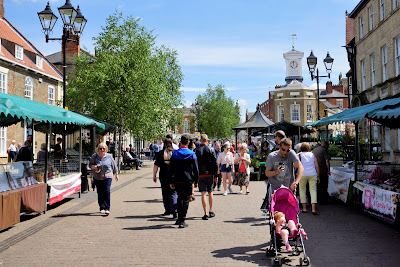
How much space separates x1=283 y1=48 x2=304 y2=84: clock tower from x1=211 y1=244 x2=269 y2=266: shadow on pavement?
217 ft

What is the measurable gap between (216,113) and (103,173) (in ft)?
225

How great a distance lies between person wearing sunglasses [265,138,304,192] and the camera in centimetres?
721

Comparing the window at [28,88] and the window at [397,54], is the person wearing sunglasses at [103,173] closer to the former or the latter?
the window at [397,54]

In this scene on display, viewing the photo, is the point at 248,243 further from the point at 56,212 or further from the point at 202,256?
the point at 56,212

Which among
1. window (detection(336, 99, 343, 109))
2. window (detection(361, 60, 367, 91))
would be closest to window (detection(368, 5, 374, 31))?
window (detection(361, 60, 367, 91))

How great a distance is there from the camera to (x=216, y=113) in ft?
256

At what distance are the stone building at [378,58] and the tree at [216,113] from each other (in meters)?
48.5

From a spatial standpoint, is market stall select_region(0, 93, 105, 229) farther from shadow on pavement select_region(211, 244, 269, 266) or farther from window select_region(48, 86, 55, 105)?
window select_region(48, 86, 55, 105)

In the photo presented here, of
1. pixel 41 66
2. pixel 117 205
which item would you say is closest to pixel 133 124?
pixel 41 66

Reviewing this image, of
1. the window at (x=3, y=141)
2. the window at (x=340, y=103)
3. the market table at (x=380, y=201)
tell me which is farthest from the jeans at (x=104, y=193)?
the window at (x=340, y=103)

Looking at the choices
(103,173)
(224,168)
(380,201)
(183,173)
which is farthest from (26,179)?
(380,201)

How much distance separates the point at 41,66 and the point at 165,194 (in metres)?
25.7

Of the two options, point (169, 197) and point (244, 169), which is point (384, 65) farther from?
point (169, 197)

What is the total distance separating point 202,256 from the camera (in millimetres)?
6090
